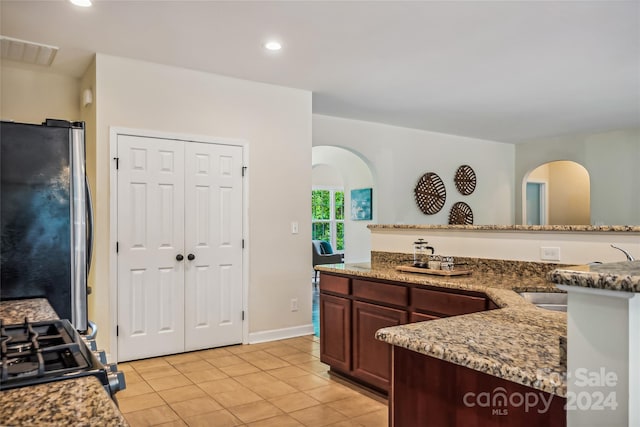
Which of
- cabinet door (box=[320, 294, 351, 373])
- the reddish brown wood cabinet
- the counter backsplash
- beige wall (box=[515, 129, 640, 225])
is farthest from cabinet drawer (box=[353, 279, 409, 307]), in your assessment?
beige wall (box=[515, 129, 640, 225])

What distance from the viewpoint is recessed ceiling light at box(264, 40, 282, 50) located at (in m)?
3.54

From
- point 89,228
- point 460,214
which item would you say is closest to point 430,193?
point 460,214

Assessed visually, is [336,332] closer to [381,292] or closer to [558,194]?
[381,292]

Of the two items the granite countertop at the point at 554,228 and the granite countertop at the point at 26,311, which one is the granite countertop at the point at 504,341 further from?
the granite countertop at the point at 26,311

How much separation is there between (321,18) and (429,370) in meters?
2.53

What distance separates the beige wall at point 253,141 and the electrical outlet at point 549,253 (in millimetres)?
2607

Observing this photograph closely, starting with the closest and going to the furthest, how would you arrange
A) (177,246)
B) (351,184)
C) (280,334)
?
(177,246)
(280,334)
(351,184)

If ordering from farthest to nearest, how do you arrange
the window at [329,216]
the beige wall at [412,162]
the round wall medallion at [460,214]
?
the window at [329,216] → the round wall medallion at [460,214] → the beige wall at [412,162]

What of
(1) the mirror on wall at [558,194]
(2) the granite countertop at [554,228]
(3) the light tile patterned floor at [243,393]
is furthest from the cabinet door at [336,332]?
(1) the mirror on wall at [558,194]

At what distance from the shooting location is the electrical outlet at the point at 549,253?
106 inches

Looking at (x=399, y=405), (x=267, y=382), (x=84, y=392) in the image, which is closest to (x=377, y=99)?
(x=267, y=382)

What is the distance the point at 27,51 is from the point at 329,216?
270 inches

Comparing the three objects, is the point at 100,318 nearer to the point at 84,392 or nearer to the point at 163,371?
the point at 163,371

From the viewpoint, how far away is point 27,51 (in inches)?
146
